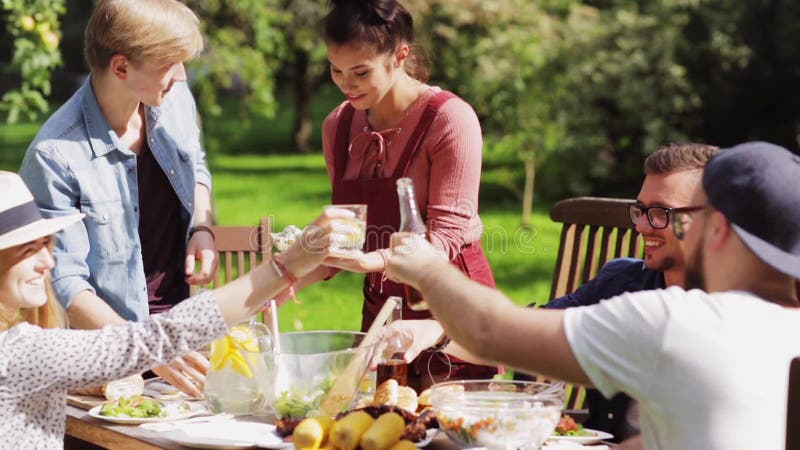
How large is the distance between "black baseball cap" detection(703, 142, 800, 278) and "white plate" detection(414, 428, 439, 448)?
3.15ft

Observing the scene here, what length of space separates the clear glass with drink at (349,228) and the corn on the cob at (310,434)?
1.50 ft

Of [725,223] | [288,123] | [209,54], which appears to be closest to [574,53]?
[209,54]

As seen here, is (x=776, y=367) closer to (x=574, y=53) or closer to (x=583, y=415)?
(x=583, y=415)

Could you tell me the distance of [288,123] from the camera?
29656 mm

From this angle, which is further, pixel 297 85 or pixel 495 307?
pixel 297 85

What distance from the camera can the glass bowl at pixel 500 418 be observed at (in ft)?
8.44

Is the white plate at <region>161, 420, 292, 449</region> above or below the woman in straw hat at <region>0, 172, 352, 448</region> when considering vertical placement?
below

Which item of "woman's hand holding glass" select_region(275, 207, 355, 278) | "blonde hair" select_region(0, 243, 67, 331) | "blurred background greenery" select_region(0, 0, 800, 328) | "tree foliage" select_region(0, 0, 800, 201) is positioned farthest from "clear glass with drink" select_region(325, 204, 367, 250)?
"tree foliage" select_region(0, 0, 800, 201)

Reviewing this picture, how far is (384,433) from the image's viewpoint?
2580mm

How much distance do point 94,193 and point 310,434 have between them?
124cm

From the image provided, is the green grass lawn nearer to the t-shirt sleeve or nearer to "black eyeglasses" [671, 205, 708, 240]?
"black eyeglasses" [671, 205, 708, 240]

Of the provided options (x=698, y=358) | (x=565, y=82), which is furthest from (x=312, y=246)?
(x=565, y=82)

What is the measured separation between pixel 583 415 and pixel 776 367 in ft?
3.56

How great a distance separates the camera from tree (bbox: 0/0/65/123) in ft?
18.4
